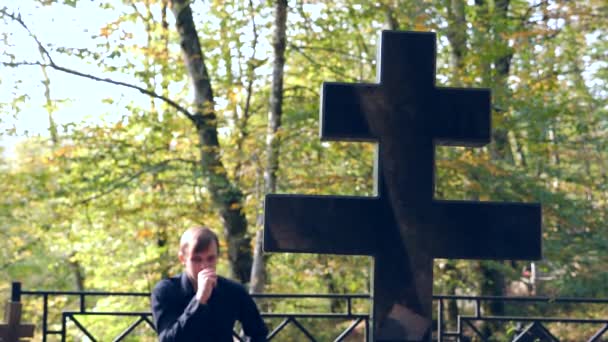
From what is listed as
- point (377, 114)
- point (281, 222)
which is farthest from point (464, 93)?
point (281, 222)

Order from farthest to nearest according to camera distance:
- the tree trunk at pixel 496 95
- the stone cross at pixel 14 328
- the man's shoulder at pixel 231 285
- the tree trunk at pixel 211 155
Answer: the tree trunk at pixel 211 155
the tree trunk at pixel 496 95
the stone cross at pixel 14 328
the man's shoulder at pixel 231 285

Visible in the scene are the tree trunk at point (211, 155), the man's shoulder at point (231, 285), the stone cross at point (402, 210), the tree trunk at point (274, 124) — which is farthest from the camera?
the tree trunk at point (211, 155)

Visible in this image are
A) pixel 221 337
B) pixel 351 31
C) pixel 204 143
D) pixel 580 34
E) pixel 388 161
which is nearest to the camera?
pixel 221 337

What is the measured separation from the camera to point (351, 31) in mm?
20438

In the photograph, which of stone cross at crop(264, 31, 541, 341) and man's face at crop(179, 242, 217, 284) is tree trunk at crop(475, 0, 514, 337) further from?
man's face at crop(179, 242, 217, 284)

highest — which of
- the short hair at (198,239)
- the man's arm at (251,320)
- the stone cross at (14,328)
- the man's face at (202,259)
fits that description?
the short hair at (198,239)

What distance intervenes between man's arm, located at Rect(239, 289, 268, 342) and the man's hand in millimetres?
353

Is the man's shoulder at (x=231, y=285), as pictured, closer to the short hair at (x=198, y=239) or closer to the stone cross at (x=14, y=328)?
the short hair at (x=198, y=239)

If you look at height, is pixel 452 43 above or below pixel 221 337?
above

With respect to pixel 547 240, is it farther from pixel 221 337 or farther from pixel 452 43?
pixel 221 337

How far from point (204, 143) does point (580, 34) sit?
7465 mm

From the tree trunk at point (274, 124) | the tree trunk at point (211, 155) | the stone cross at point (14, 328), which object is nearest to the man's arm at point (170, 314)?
the stone cross at point (14, 328)

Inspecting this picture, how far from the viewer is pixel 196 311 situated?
13.5 ft

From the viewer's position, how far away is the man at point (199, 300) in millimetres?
4137
